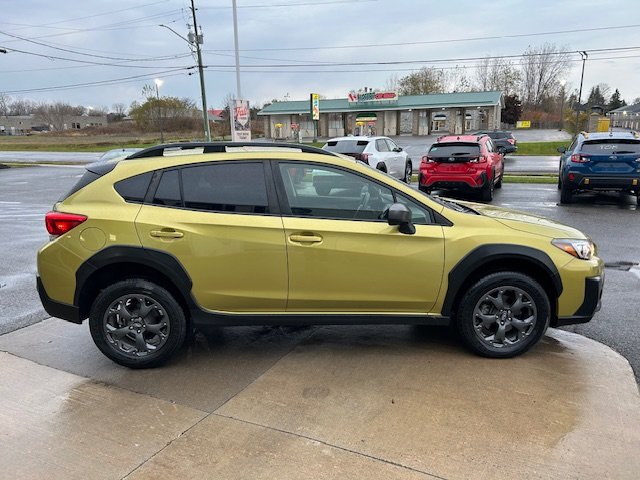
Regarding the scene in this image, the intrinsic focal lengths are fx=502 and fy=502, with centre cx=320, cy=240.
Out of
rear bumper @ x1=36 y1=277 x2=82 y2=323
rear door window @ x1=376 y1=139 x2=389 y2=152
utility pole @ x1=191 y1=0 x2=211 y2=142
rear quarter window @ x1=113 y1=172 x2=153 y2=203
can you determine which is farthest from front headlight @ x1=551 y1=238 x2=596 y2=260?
utility pole @ x1=191 y1=0 x2=211 y2=142

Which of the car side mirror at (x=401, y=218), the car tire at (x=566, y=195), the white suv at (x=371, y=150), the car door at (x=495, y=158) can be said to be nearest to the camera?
the car side mirror at (x=401, y=218)

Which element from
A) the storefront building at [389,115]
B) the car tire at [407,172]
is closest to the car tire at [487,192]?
the car tire at [407,172]

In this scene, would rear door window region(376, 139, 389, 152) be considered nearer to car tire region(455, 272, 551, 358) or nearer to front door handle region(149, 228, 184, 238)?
car tire region(455, 272, 551, 358)

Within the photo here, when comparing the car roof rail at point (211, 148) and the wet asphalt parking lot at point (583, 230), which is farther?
the wet asphalt parking lot at point (583, 230)

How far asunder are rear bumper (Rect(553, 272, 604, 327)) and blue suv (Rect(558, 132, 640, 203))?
8.39 m


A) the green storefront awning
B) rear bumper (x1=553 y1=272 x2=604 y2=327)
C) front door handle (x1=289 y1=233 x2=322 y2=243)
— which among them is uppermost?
the green storefront awning

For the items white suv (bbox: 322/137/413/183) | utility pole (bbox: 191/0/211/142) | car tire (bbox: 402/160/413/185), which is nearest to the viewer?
white suv (bbox: 322/137/413/183)

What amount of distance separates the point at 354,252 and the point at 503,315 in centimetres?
130

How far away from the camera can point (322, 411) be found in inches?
131

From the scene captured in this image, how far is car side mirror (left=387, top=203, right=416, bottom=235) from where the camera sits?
12.1 feet

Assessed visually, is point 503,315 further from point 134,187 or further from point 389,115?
point 389,115

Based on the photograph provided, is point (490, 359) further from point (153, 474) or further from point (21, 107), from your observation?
point (21, 107)

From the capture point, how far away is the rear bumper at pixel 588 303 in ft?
12.7

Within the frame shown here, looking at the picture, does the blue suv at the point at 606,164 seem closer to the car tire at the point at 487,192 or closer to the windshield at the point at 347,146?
the car tire at the point at 487,192
